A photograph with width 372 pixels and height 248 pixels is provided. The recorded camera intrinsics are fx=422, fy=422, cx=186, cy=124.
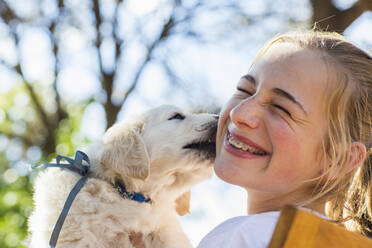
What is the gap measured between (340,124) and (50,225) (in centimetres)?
179

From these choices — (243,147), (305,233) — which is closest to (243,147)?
(243,147)

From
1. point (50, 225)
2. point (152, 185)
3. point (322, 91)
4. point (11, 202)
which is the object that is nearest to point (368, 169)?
point (322, 91)

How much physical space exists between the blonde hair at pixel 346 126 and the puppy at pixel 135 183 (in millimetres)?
1199

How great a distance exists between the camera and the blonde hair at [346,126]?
1644 millimetres

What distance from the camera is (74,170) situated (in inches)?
108

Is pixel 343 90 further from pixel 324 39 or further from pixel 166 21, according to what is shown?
pixel 166 21

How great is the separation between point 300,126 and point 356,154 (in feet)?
1.01

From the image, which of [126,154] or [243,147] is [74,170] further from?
[243,147]

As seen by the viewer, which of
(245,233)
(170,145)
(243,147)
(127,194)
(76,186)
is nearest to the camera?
(245,233)

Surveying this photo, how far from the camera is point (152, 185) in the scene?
290cm

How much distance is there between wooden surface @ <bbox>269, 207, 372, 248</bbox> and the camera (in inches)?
35.1

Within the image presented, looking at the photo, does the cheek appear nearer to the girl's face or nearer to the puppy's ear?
the girl's face

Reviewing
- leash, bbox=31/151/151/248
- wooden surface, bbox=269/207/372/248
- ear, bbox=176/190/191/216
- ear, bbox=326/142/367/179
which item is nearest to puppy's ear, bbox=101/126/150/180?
leash, bbox=31/151/151/248

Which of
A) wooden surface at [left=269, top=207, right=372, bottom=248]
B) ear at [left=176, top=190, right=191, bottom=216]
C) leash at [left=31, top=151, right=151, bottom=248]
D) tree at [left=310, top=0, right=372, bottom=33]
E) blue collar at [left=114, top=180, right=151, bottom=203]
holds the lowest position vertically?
ear at [left=176, top=190, right=191, bottom=216]
